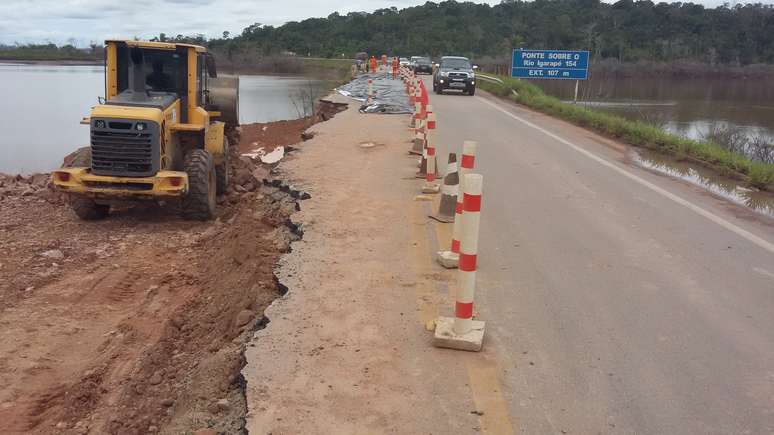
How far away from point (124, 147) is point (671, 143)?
496 inches

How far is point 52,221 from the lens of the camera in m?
10.1

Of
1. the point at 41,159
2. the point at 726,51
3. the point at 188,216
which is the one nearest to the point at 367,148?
the point at 188,216

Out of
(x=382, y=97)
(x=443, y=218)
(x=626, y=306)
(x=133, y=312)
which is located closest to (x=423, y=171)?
(x=443, y=218)

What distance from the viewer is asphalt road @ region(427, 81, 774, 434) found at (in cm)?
426

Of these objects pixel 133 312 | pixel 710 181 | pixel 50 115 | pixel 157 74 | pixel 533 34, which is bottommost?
pixel 50 115

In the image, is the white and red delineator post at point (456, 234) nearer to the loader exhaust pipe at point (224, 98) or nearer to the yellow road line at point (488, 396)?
the yellow road line at point (488, 396)

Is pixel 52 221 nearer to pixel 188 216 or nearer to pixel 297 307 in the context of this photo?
pixel 188 216

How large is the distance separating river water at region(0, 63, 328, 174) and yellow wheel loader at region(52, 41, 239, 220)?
988cm

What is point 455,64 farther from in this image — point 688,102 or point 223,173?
point 223,173

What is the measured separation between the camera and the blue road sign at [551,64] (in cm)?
2714

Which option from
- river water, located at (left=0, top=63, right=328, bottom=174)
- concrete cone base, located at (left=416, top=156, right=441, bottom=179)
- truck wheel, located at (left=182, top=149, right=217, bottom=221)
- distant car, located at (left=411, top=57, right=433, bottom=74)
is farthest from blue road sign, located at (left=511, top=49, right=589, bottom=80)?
distant car, located at (left=411, top=57, right=433, bottom=74)

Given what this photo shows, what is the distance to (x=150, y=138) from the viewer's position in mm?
9125

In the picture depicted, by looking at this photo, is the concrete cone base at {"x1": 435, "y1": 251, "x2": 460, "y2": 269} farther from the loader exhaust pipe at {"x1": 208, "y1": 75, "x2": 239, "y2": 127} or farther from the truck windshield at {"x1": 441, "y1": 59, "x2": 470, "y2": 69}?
the truck windshield at {"x1": 441, "y1": 59, "x2": 470, "y2": 69}

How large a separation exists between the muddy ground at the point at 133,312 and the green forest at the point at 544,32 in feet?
222
